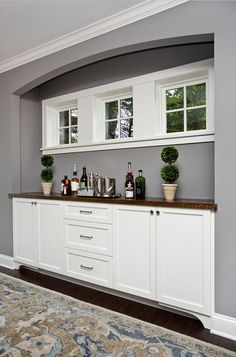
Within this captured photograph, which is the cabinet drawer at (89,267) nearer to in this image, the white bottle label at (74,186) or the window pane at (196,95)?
the white bottle label at (74,186)

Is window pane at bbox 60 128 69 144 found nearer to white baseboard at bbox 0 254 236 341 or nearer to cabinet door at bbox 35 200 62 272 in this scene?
cabinet door at bbox 35 200 62 272

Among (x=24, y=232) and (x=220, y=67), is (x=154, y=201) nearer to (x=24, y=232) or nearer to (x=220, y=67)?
(x=220, y=67)

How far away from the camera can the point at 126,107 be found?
3.01m

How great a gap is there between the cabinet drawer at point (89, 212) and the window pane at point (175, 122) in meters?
1.05

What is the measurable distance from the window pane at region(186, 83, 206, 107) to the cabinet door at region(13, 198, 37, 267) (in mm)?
2108

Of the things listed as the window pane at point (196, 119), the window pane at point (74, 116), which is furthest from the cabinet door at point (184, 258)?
the window pane at point (74, 116)

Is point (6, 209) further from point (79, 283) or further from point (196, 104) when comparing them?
point (196, 104)

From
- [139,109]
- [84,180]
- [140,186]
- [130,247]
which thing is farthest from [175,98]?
[130,247]

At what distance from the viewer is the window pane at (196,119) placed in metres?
2.50

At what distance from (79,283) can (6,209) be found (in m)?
1.42

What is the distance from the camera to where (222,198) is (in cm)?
188

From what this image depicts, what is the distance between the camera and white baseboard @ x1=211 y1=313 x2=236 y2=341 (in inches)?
72.7

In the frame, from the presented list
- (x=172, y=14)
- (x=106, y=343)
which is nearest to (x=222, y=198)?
(x=106, y=343)

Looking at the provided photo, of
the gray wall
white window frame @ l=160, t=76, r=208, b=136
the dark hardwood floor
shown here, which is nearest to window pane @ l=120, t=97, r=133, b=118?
white window frame @ l=160, t=76, r=208, b=136
